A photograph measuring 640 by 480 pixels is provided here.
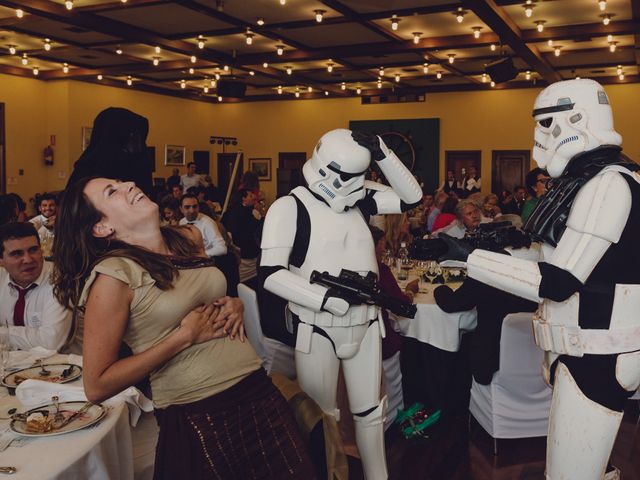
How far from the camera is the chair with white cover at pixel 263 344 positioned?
4.05m

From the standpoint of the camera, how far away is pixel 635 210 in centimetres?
229

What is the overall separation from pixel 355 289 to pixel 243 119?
16.3 meters

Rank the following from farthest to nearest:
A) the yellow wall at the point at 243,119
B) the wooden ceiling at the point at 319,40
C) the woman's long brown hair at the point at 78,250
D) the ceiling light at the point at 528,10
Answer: the yellow wall at the point at 243,119 < the wooden ceiling at the point at 319,40 < the ceiling light at the point at 528,10 < the woman's long brown hair at the point at 78,250

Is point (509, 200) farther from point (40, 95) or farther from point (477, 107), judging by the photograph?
point (40, 95)

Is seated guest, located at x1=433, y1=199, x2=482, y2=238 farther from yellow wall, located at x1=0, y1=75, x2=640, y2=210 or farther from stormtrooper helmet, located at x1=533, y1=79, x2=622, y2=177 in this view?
yellow wall, located at x1=0, y1=75, x2=640, y2=210

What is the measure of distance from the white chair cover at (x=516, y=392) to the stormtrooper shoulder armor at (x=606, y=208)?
5.04 ft

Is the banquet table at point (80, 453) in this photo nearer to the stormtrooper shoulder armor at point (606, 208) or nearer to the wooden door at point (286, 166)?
the stormtrooper shoulder armor at point (606, 208)

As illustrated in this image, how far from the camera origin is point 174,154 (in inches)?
677

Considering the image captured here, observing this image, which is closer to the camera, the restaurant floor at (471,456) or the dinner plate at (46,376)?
the dinner plate at (46,376)

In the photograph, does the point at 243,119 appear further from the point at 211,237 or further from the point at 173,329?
the point at 173,329

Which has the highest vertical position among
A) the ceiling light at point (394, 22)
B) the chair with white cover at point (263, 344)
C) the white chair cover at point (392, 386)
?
the ceiling light at point (394, 22)

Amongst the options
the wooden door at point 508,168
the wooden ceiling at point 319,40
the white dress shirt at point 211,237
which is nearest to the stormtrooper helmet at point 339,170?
the white dress shirt at point 211,237

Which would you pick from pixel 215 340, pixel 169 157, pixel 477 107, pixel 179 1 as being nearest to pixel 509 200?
pixel 477 107

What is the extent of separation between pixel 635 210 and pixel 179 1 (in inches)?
290
